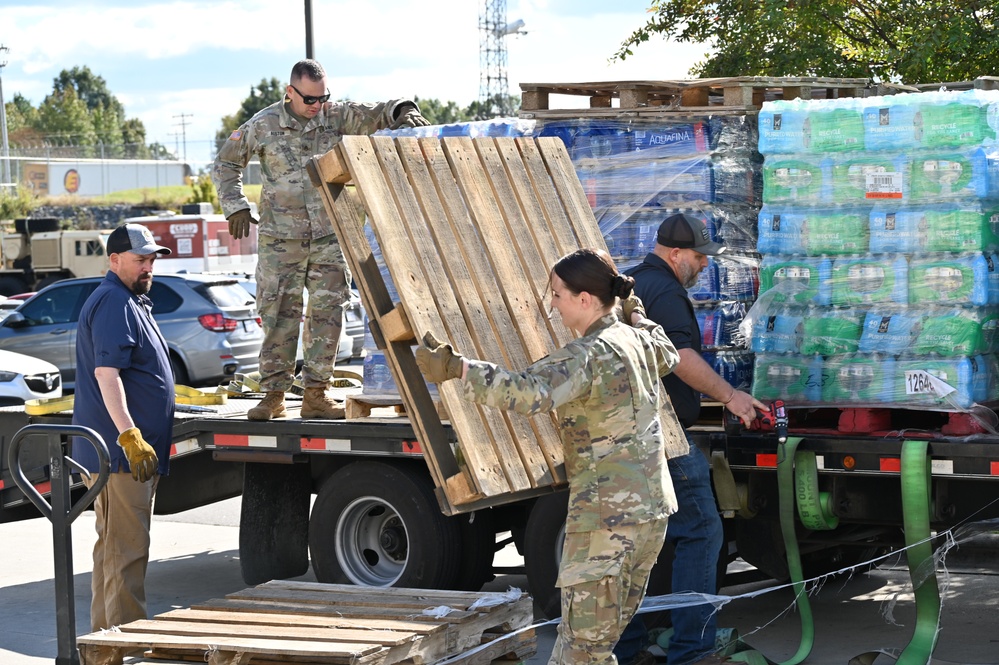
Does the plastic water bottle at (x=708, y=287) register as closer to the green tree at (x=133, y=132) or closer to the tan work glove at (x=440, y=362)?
the tan work glove at (x=440, y=362)

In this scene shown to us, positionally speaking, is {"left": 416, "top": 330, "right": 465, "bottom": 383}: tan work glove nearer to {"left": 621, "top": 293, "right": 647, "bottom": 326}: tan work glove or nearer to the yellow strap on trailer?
{"left": 621, "top": 293, "right": 647, "bottom": 326}: tan work glove

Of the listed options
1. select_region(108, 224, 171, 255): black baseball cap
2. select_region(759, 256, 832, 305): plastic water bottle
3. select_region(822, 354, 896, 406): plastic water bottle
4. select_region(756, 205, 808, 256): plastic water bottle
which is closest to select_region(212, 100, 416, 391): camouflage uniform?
select_region(108, 224, 171, 255): black baseball cap

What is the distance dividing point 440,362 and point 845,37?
8.69m

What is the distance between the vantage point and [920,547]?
6125 mm

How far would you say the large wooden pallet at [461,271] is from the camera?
17.1 ft

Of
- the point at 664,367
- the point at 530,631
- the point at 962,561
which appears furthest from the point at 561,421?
the point at 962,561

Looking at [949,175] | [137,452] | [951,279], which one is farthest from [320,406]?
[949,175]

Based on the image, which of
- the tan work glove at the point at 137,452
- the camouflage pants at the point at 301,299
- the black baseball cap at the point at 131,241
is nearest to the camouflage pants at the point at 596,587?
the tan work glove at the point at 137,452

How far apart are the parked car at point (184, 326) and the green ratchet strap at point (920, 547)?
12.0 meters

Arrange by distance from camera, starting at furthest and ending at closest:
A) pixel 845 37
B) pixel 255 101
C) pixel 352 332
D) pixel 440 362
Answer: pixel 255 101 < pixel 352 332 < pixel 845 37 < pixel 440 362

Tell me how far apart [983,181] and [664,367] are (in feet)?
6.85

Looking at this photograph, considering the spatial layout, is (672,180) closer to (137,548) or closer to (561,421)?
(561,421)

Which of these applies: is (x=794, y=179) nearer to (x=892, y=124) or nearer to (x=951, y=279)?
(x=892, y=124)

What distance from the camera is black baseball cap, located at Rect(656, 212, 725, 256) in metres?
6.20
